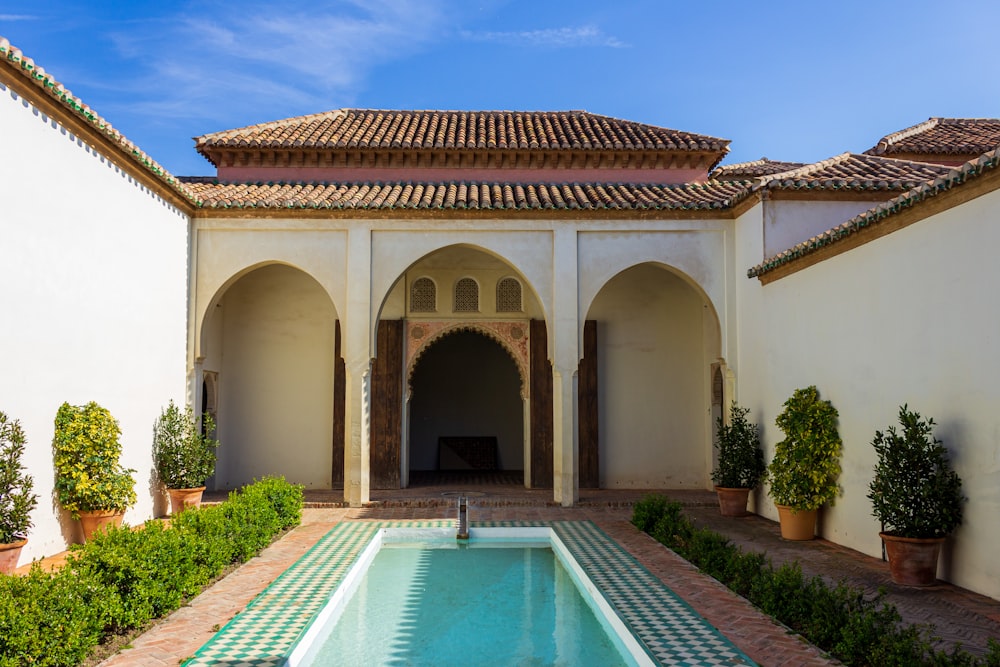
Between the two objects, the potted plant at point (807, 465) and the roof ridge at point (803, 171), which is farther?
the roof ridge at point (803, 171)

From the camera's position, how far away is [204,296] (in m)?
12.7

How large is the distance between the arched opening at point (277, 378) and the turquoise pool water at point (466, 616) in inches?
197

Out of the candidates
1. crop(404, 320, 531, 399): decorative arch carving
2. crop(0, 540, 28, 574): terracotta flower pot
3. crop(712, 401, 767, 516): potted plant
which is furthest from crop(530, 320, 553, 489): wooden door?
crop(0, 540, 28, 574): terracotta flower pot

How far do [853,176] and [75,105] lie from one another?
9.56 m

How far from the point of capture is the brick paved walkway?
5.87 meters

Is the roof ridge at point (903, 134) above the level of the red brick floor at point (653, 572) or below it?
above

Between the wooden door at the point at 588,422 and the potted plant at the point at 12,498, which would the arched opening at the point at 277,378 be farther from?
the potted plant at the point at 12,498

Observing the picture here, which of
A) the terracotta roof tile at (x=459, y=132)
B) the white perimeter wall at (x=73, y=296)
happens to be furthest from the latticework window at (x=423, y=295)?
the white perimeter wall at (x=73, y=296)

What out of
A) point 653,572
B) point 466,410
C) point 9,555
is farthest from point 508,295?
point 9,555

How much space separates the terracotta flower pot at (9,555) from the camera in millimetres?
7386

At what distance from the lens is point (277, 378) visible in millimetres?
14852

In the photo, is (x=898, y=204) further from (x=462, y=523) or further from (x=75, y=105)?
(x=75, y=105)

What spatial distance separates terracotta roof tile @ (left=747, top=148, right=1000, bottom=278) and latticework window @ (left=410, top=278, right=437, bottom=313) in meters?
6.09

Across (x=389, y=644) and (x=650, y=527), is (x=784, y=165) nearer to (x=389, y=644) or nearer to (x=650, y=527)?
(x=650, y=527)
